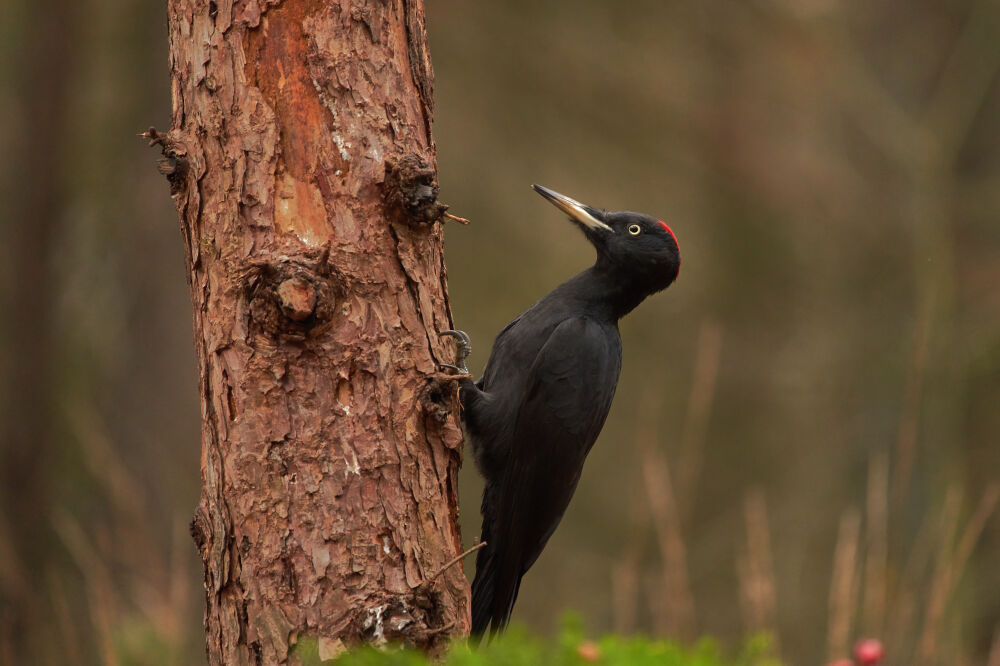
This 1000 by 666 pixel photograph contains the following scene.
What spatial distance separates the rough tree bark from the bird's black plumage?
0.70 meters

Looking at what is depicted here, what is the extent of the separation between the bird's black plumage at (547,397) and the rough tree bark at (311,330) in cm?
70

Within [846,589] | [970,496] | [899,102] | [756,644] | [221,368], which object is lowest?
[970,496]

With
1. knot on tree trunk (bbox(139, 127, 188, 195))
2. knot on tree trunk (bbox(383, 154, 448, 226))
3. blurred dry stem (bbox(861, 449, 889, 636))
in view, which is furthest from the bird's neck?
knot on tree trunk (bbox(139, 127, 188, 195))

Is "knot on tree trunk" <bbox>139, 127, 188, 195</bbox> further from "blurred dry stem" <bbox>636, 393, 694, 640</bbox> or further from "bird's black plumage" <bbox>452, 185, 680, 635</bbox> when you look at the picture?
"blurred dry stem" <bbox>636, 393, 694, 640</bbox>

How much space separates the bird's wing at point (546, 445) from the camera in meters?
2.83

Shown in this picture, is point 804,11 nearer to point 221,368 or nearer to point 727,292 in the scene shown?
point 727,292

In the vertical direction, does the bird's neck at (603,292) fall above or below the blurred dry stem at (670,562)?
above

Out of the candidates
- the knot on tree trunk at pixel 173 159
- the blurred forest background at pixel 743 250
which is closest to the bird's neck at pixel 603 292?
the knot on tree trunk at pixel 173 159

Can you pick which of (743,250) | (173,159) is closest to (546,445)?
(173,159)

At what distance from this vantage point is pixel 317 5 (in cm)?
210

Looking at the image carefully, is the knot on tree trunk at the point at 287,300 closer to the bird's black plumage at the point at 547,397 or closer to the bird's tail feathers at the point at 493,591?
the bird's black plumage at the point at 547,397

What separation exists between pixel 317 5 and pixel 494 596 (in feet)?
5.34

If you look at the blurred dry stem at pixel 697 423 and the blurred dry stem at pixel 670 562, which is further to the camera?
the blurred dry stem at pixel 697 423

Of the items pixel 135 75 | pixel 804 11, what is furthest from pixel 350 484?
pixel 804 11
